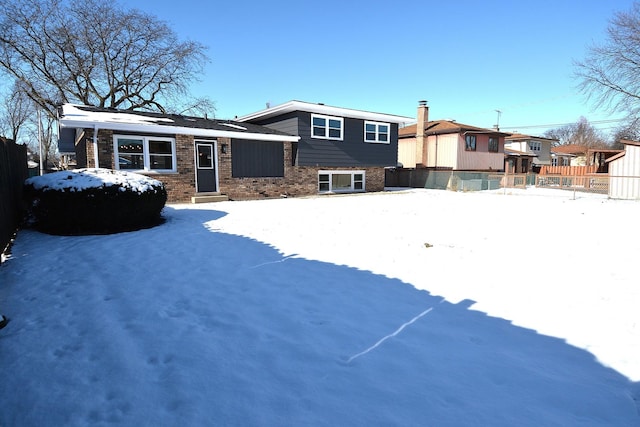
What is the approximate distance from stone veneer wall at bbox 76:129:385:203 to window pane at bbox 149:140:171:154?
396 millimetres

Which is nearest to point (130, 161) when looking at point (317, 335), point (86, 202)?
point (86, 202)

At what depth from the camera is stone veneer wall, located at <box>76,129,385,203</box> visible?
13.0m

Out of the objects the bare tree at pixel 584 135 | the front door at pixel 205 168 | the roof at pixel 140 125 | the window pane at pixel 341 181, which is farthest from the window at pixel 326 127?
the bare tree at pixel 584 135

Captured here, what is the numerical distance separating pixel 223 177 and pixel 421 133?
19406mm

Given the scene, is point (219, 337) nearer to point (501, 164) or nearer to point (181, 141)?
point (181, 141)

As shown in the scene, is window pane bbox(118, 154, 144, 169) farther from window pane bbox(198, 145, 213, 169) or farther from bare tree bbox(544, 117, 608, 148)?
bare tree bbox(544, 117, 608, 148)

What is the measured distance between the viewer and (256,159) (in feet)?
56.1

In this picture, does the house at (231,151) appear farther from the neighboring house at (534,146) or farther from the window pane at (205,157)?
the neighboring house at (534,146)

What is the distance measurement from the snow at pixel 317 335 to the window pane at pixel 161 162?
8.33m

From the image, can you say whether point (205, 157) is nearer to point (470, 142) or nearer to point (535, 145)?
point (470, 142)

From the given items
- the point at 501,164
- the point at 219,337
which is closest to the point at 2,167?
the point at 219,337

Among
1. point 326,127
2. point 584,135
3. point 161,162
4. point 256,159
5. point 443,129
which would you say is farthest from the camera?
point 584,135

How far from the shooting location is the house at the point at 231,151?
13.3 meters

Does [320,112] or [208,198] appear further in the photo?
[320,112]
